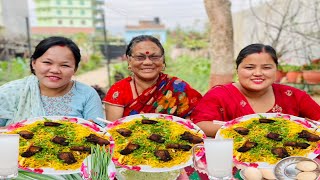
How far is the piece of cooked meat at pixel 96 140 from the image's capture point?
1751 millimetres

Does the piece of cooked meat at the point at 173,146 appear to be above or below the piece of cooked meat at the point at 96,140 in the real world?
below

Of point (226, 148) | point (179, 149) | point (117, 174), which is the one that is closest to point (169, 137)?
point (179, 149)

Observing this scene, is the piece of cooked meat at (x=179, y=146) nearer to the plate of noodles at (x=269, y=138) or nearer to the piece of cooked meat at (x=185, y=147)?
the piece of cooked meat at (x=185, y=147)

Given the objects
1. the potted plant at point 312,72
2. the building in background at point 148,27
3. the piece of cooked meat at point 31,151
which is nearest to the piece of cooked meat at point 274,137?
the piece of cooked meat at point 31,151

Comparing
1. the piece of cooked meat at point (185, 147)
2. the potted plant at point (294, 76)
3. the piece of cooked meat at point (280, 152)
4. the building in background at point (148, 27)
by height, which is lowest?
the potted plant at point (294, 76)

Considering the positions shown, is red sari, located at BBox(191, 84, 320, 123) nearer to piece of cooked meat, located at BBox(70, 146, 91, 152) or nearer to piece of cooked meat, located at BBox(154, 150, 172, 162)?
piece of cooked meat, located at BBox(154, 150, 172, 162)

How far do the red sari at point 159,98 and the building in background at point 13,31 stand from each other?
6.54 meters

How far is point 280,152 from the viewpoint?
183 centimetres

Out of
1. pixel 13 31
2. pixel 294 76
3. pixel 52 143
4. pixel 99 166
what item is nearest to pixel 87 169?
pixel 99 166

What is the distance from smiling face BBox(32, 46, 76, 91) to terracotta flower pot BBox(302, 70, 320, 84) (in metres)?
6.30

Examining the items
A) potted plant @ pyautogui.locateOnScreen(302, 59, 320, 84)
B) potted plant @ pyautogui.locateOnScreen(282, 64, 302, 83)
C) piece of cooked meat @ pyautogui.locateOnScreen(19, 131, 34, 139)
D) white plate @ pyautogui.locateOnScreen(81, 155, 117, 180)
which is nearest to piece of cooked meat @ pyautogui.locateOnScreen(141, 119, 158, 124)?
white plate @ pyautogui.locateOnScreen(81, 155, 117, 180)

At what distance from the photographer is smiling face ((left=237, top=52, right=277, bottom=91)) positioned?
2229 millimetres

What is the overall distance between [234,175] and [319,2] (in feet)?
23.3

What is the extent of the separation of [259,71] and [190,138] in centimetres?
65
